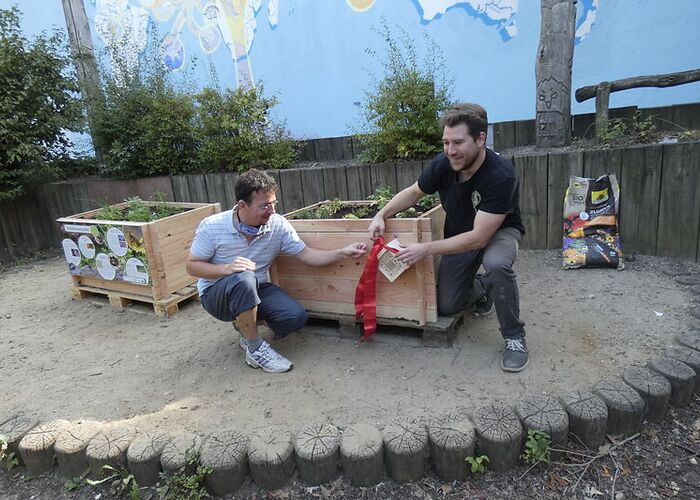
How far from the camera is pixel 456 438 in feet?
7.11

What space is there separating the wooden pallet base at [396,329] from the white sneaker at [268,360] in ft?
1.44

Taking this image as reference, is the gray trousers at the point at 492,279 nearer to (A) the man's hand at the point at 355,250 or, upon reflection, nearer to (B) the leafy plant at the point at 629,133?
(A) the man's hand at the point at 355,250

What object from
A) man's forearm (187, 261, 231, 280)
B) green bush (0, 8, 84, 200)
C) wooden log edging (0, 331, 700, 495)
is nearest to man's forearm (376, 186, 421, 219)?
man's forearm (187, 261, 231, 280)

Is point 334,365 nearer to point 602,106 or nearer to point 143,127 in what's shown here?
point 602,106

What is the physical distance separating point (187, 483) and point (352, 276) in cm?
148

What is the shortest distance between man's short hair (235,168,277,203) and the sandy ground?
3.39 ft

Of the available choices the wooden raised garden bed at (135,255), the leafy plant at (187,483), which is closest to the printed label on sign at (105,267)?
the wooden raised garden bed at (135,255)

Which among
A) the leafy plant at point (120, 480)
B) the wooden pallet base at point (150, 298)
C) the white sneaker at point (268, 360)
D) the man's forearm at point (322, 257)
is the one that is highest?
the man's forearm at point (322, 257)

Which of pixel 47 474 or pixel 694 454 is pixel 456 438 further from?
pixel 47 474

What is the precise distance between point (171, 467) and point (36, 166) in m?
5.45

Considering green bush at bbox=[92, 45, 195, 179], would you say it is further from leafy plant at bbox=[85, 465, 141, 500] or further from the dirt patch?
leafy plant at bbox=[85, 465, 141, 500]

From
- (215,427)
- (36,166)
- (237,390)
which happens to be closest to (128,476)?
(215,427)

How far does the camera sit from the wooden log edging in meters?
2.17

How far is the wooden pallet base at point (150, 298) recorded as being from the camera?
4023 millimetres
